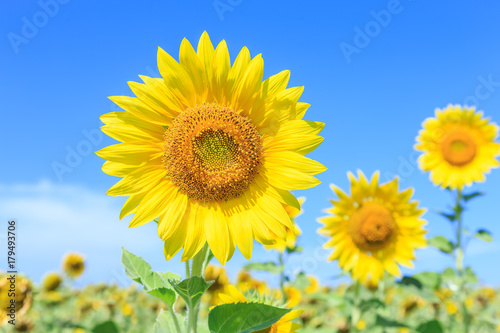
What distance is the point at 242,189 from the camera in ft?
7.97

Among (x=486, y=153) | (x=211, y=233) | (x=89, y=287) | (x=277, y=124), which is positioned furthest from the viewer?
(x=89, y=287)

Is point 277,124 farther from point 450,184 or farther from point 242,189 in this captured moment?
point 450,184

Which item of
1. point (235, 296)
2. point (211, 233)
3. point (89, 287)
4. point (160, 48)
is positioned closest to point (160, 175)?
point (211, 233)

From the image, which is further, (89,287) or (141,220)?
(89,287)

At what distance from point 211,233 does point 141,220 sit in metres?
0.37

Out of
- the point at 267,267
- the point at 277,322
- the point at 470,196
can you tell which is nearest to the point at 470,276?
the point at 470,196

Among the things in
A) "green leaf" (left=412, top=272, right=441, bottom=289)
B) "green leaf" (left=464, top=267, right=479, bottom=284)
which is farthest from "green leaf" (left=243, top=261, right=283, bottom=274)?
"green leaf" (left=464, top=267, right=479, bottom=284)

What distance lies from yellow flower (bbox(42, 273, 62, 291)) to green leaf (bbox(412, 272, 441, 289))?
6.95 m

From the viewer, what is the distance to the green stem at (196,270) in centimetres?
209

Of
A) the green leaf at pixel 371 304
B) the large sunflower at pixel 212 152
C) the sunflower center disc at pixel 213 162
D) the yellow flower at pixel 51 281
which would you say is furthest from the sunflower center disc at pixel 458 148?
the yellow flower at pixel 51 281

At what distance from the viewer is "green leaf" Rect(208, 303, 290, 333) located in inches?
77.5

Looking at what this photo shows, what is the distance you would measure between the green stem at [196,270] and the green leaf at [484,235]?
5.00 meters

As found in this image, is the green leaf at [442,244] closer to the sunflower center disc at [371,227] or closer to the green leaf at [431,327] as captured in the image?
the sunflower center disc at [371,227]

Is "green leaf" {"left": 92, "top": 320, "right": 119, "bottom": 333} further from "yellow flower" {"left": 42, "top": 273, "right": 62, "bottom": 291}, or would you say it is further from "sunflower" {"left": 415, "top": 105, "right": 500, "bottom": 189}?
"sunflower" {"left": 415, "top": 105, "right": 500, "bottom": 189}
